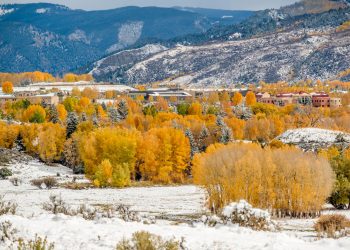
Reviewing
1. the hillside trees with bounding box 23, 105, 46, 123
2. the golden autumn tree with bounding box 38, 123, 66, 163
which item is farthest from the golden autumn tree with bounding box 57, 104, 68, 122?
the golden autumn tree with bounding box 38, 123, 66, 163

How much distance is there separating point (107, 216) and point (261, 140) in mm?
102961

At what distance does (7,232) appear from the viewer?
23328 mm

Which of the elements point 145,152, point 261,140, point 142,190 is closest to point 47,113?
point 261,140

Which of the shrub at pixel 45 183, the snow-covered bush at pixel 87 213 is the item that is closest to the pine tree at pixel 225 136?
the shrub at pixel 45 183

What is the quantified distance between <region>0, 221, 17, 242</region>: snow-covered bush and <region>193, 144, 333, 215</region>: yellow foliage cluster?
3098 centimetres

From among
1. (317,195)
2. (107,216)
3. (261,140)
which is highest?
(107,216)

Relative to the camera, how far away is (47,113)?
159875 millimetres

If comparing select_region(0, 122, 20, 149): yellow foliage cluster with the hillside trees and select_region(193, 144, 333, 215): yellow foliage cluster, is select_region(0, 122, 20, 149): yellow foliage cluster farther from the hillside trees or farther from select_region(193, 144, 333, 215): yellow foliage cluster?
select_region(193, 144, 333, 215): yellow foliage cluster

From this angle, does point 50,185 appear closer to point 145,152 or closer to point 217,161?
point 145,152

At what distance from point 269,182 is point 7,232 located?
34.0 m

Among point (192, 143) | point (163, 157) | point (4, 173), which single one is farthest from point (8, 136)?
point (163, 157)

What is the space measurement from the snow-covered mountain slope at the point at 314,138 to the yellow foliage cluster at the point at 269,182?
176 feet

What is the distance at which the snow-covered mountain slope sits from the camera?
111m

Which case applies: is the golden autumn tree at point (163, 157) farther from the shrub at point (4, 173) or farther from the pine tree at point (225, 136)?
the shrub at point (4, 173)
